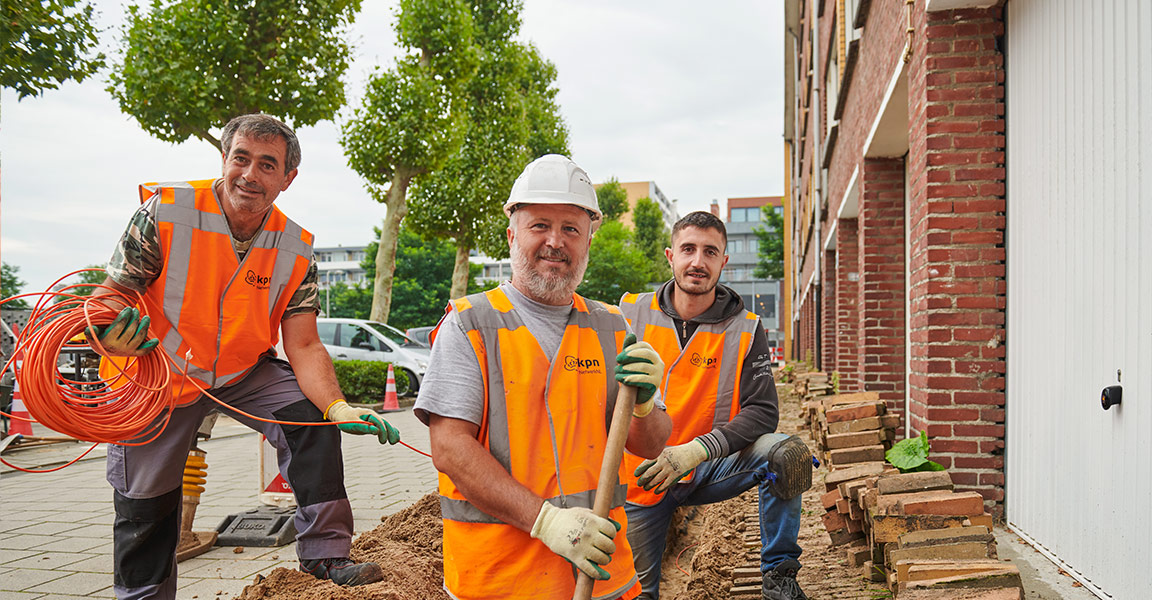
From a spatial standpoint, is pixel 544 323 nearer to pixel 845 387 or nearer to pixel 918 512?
pixel 918 512

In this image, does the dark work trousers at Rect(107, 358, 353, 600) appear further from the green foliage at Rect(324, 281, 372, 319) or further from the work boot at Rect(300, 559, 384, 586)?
the green foliage at Rect(324, 281, 372, 319)

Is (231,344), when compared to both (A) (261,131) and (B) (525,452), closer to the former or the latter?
(A) (261,131)

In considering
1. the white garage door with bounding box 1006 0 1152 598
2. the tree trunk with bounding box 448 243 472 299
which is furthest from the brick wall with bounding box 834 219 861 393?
the tree trunk with bounding box 448 243 472 299

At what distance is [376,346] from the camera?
16.3 m

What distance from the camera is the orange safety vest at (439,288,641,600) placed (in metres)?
2.25

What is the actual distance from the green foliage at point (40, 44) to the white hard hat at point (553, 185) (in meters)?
3.48

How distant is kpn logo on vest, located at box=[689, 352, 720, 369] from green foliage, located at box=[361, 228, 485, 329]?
49.1 m

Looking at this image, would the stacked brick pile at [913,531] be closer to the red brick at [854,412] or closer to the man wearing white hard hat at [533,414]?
the red brick at [854,412]

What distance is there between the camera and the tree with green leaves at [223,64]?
10.4 metres

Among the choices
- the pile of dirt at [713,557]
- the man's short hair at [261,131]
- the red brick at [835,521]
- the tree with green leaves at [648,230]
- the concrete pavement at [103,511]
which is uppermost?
the tree with green leaves at [648,230]

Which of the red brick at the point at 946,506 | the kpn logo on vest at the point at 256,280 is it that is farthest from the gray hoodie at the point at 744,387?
the kpn logo on vest at the point at 256,280

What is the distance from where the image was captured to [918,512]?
3.49 m

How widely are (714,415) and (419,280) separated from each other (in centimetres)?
5127

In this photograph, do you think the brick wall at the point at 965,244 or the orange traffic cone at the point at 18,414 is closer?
the brick wall at the point at 965,244
